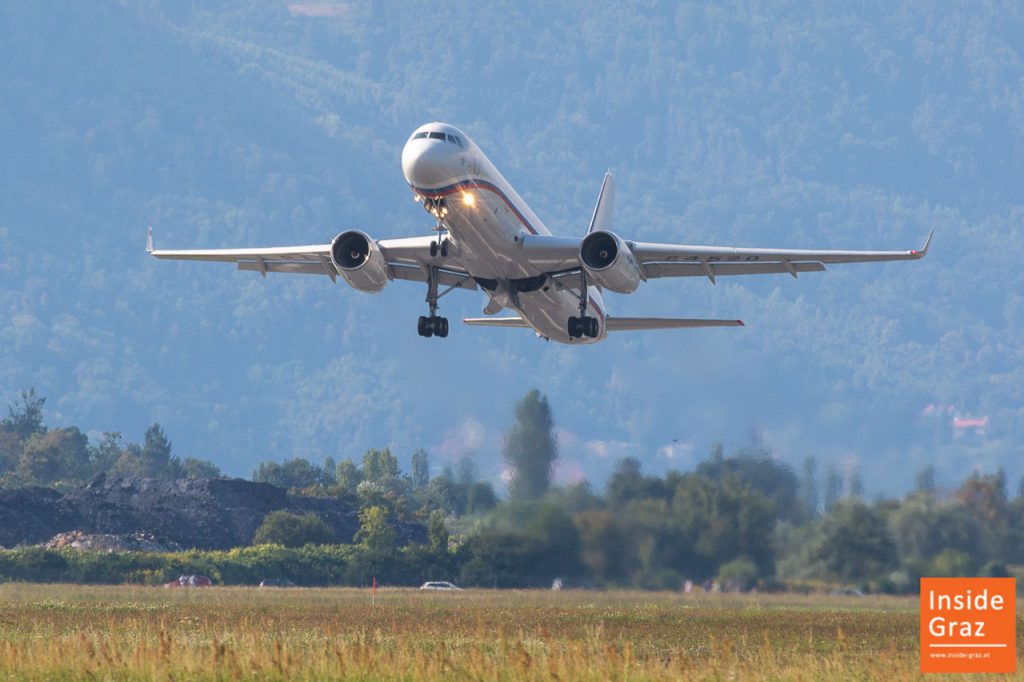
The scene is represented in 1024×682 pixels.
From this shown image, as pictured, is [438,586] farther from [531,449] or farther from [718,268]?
[718,268]

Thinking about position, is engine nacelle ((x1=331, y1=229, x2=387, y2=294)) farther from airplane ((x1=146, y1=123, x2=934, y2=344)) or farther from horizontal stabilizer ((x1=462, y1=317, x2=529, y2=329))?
horizontal stabilizer ((x1=462, y1=317, x2=529, y2=329))

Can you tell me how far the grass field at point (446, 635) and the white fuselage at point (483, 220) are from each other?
27.3 ft

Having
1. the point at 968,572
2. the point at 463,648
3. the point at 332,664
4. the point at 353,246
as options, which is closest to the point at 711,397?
the point at 968,572

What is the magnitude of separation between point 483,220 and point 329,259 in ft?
22.7

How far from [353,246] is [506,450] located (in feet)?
56.4

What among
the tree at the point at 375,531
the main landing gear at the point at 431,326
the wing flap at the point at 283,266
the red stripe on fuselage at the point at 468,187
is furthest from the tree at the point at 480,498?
the red stripe on fuselage at the point at 468,187

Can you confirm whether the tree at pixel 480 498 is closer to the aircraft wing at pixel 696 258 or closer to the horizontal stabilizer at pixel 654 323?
the horizontal stabilizer at pixel 654 323

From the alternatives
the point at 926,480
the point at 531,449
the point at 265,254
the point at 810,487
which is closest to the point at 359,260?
the point at 265,254

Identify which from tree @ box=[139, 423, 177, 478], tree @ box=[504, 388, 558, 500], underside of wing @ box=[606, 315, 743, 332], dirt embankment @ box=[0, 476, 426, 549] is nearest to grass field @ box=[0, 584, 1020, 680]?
tree @ box=[504, 388, 558, 500]

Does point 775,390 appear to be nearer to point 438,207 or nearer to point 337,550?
point 337,550

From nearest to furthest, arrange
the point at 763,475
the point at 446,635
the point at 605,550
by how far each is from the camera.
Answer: the point at 446,635, the point at 605,550, the point at 763,475

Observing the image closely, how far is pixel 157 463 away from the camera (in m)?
153

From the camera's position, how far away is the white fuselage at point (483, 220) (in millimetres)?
38812

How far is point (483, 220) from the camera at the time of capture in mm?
39875
